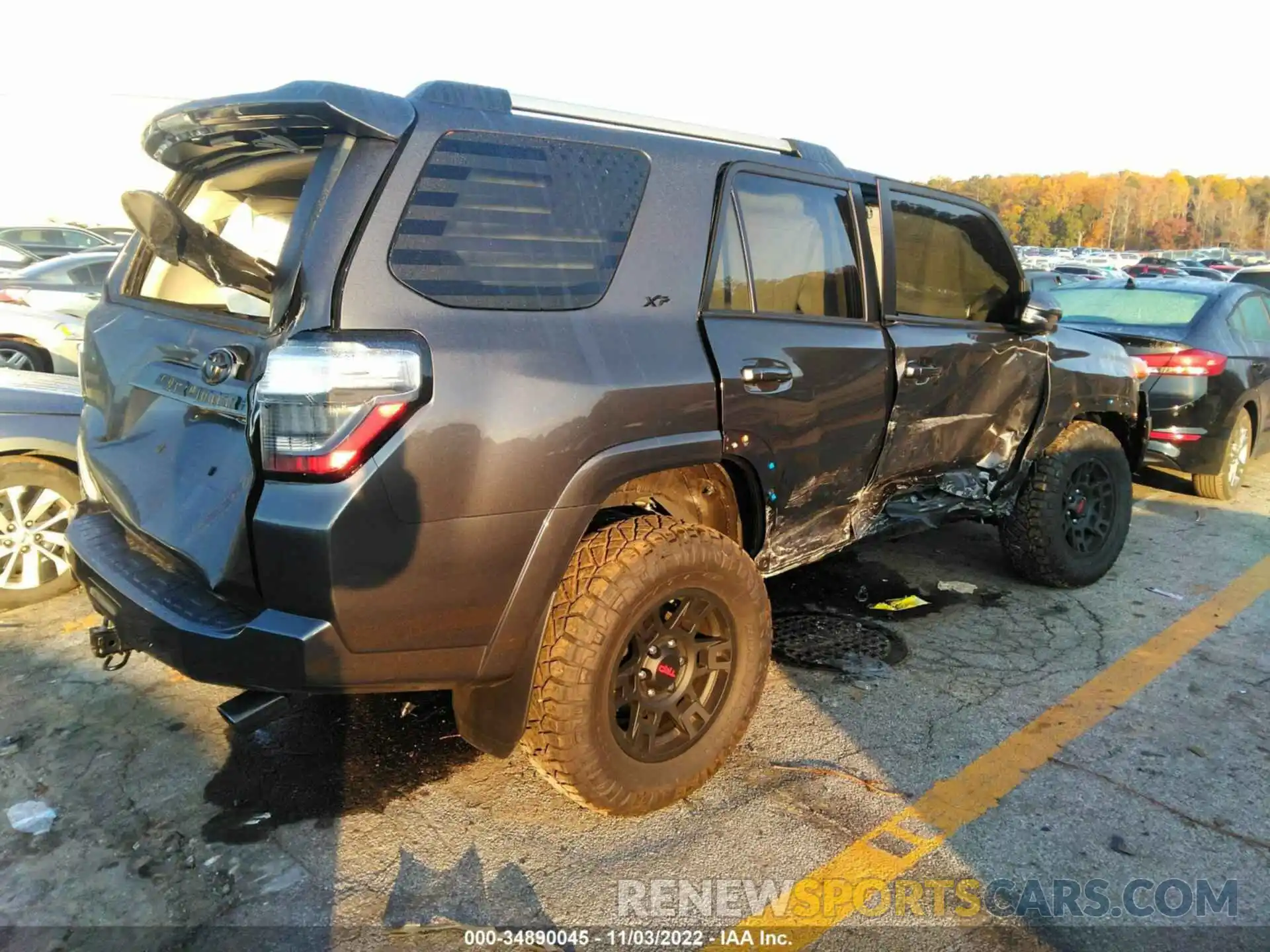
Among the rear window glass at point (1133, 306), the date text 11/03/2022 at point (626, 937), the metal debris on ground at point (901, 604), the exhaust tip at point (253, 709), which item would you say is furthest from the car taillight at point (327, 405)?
the rear window glass at point (1133, 306)

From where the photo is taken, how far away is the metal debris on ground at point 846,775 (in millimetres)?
2904

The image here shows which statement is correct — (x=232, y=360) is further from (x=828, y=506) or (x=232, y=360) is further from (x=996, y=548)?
(x=996, y=548)

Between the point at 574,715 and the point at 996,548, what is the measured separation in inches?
154

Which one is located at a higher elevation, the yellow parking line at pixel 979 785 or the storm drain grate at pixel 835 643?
the storm drain grate at pixel 835 643

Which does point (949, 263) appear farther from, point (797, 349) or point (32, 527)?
point (32, 527)

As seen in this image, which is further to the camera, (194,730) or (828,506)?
(828,506)

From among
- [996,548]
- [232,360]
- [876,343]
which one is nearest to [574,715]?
[232,360]

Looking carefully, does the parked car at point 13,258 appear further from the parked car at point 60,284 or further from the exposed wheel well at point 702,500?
the exposed wheel well at point 702,500

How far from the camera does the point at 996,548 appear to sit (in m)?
5.48

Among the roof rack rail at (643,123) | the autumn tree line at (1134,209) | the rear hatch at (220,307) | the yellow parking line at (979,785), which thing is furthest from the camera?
the autumn tree line at (1134,209)

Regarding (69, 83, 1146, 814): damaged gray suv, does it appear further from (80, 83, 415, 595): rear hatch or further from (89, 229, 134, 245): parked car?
(89, 229, 134, 245): parked car

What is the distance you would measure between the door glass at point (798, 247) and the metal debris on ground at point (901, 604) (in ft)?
5.68

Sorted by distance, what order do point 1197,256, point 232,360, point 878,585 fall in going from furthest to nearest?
point 1197,256 → point 878,585 → point 232,360

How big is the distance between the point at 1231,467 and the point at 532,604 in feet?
21.4
